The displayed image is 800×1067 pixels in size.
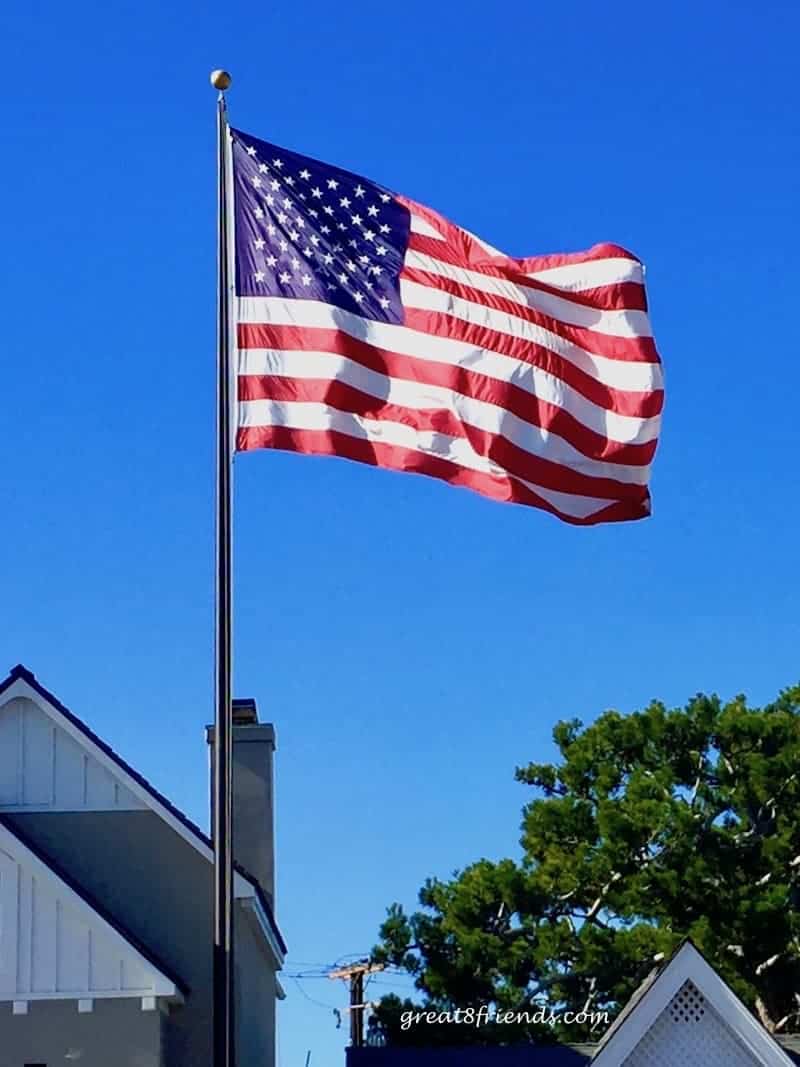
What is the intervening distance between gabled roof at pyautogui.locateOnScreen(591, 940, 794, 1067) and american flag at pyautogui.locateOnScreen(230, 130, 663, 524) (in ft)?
34.5

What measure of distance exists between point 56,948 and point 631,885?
95.4ft

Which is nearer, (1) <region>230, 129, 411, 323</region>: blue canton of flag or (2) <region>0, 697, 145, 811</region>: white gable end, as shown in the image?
(1) <region>230, 129, 411, 323</region>: blue canton of flag

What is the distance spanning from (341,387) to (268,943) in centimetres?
1456

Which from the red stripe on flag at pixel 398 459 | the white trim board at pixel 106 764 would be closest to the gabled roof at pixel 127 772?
the white trim board at pixel 106 764

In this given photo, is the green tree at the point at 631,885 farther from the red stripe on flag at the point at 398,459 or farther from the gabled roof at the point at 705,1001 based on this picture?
the red stripe on flag at the point at 398,459

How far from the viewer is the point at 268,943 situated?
2647 centimetres

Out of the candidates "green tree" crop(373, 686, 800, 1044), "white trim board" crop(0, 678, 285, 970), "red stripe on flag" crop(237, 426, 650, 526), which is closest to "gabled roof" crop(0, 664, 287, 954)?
"white trim board" crop(0, 678, 285, 970)

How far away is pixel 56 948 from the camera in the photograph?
21359 mm

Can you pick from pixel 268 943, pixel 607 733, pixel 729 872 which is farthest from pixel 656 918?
pixel 268 943

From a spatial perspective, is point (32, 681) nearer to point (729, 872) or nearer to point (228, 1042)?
point (228, 1042)

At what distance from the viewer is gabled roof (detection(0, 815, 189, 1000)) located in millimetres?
21156

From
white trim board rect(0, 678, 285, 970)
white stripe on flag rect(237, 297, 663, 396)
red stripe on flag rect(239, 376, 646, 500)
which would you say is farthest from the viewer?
white trim board rect(0, 678, 285, 970)

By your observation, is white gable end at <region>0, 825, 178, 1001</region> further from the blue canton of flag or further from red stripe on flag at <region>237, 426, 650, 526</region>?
the blue canton of flag

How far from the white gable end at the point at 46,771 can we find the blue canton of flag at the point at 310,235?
1099cm
